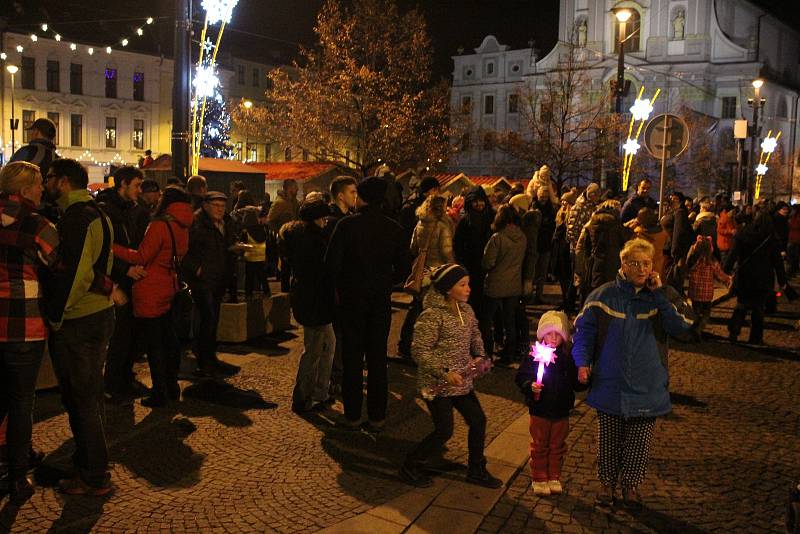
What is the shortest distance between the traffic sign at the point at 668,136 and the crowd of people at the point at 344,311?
8.19 ft

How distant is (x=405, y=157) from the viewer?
31.9 metres

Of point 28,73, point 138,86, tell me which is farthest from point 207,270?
point 138,86

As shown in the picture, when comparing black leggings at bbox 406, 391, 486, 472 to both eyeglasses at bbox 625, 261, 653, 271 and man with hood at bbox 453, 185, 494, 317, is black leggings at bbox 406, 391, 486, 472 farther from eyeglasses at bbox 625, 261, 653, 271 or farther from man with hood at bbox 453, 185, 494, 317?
man with hood at bbox 453, 185, 494, 317

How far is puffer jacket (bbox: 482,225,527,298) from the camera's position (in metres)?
9.09

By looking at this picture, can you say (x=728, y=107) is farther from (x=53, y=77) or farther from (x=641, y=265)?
(x=641, y=265)

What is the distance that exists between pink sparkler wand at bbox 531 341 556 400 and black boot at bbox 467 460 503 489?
0.65 metres

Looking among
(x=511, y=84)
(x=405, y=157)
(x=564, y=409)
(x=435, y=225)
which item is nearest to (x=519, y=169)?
(x=511, y=84)

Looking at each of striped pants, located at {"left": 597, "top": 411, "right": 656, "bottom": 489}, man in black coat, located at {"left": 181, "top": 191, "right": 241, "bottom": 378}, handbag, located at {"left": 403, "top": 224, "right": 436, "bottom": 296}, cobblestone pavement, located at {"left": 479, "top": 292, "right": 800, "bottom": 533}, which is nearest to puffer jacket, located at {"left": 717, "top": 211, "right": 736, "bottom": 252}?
cobblestone pavement, located at {"left": 479, "top": 292, "right": 800, "bottom": 533}

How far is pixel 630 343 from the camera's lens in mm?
5148

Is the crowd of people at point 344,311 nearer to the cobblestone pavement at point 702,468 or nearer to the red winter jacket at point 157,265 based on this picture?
the red winter jacket at point 157,265

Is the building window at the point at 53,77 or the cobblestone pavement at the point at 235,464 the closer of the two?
the cobblestone pavement at the point at 235,464

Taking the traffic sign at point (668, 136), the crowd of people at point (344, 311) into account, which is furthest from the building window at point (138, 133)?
the traffic sign at point (668, 136)

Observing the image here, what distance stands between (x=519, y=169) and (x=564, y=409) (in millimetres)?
52343

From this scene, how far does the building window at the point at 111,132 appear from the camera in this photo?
53531 mm
